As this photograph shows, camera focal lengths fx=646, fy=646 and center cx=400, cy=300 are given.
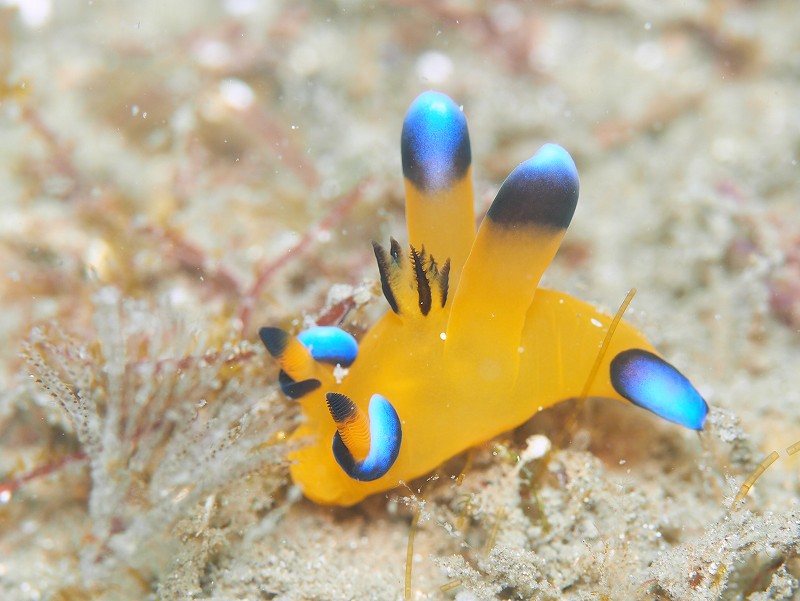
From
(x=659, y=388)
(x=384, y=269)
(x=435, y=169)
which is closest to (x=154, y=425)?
(x=384, y=269)

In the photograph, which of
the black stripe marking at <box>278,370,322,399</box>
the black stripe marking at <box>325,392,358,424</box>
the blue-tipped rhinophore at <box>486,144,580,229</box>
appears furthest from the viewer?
the black stripe marking at <box>278,370,322,399</box>

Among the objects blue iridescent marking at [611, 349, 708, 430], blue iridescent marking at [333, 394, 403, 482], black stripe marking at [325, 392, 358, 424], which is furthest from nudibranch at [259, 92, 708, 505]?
black stripe marking at [325, 392, 358, 424]

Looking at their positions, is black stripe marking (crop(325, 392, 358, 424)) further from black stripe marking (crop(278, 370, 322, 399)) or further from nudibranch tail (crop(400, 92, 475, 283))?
nudibranch tail (crop(400, 92, 475, 283))

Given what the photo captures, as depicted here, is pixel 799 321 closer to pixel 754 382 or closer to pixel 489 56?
pixel 754 382

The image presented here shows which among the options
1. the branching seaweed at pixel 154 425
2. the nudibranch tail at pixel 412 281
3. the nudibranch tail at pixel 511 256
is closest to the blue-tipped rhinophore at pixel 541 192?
the nudibranch tail at pixel 511 256

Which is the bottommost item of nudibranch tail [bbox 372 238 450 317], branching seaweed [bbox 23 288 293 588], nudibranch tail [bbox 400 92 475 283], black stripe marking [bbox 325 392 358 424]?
branching seaweed [bbox 23 288 293 588]

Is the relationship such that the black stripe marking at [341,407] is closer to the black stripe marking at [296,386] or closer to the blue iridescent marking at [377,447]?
the blue iridescent marking at [377,447]

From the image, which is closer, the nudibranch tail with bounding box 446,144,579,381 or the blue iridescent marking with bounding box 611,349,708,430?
the nudibranch tail with bounding box 446,144,579,381
